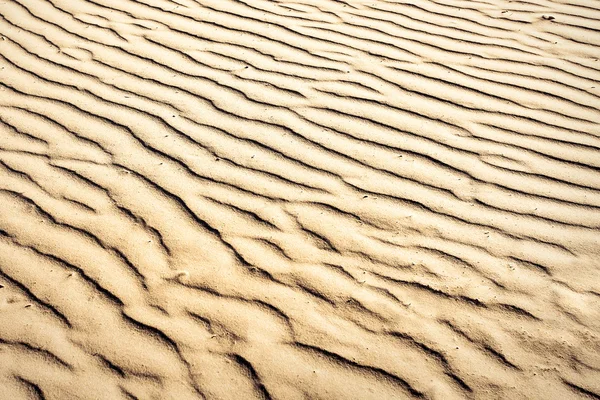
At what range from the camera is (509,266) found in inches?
92.0

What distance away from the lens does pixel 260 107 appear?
10.2 ft

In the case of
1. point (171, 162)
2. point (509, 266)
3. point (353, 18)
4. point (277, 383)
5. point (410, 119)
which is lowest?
point (277, 383)

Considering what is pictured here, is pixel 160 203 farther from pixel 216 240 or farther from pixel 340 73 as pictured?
pixel 340 73

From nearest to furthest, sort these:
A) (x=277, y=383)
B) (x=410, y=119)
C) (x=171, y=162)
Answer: (x=277, y=383), (x=171, y=162), (x=410, y=119)

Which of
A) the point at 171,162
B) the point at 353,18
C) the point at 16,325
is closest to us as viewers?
the point at 16,325

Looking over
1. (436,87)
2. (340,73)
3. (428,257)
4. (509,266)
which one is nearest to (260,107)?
(340,73)

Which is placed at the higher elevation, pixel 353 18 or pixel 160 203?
pixel 353 18

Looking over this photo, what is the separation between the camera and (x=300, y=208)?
101 inches

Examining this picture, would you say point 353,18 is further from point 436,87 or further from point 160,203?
point 160,203

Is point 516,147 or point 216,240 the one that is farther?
point 516,147

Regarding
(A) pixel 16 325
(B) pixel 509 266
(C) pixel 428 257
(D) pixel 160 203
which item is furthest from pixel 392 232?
(A) pixel 16 325

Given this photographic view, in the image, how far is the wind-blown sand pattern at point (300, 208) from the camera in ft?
6.62

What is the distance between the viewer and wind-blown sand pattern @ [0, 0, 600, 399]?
2.02 metres

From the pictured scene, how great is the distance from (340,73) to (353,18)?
30.8 inches
